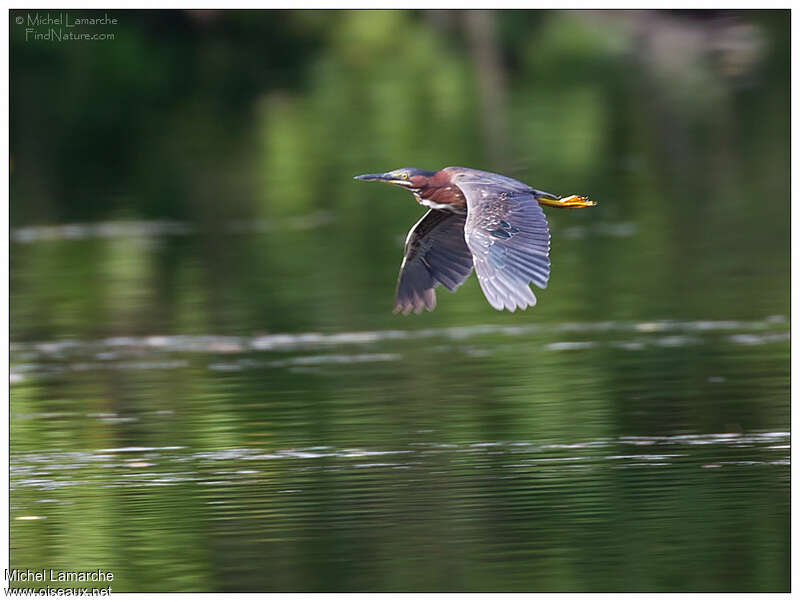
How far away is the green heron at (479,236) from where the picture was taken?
26.9 ft

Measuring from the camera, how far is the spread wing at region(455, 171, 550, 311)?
8109mm

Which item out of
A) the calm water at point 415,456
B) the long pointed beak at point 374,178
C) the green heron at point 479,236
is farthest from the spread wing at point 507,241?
the calm water at point 415,456

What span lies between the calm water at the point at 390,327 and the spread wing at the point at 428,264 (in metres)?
1.03

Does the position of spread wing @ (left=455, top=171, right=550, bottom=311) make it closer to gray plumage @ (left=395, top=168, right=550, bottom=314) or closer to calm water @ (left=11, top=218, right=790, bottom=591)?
gray plumage @ (left=395, top=168, right=550, bottom=314)

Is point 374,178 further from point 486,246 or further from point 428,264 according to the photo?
point 486,246

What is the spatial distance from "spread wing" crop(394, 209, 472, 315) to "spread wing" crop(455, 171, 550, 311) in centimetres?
72

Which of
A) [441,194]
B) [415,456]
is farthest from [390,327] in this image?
[441,194]

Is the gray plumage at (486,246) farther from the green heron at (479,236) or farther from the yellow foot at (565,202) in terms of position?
the yellow foot at (565,202)

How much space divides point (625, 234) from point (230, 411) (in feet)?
24.3

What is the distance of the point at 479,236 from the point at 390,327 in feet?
18.0

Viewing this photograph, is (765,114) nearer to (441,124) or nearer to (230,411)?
(441,124)

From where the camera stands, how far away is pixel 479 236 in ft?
27.8

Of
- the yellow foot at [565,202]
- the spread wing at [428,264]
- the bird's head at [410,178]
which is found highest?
the bird's head at [410,178]

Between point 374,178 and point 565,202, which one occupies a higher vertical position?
point 374,178
